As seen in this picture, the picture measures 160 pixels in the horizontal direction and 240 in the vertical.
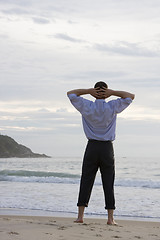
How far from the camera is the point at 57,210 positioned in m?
8.17

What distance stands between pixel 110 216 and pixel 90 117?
125 cm

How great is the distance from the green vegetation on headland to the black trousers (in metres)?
71.7

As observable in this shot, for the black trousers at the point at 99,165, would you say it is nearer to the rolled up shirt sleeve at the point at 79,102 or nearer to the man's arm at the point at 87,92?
the rolled up shirt sleeve at the point at 79,102

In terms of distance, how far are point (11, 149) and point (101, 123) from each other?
264ft

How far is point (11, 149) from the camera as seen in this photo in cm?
8381

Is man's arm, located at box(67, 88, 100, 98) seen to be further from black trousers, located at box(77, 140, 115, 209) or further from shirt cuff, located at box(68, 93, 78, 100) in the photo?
black trousers, located at box(77, 140, 115, 209)

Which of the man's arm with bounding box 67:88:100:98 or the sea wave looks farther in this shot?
the sea wave

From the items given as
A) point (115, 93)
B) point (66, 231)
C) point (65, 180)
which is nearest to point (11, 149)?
point (65, 180)

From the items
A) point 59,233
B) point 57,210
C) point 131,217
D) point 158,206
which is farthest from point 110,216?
point 158,206

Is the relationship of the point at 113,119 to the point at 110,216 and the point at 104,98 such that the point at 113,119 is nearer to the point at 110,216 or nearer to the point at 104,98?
the point at 104,98

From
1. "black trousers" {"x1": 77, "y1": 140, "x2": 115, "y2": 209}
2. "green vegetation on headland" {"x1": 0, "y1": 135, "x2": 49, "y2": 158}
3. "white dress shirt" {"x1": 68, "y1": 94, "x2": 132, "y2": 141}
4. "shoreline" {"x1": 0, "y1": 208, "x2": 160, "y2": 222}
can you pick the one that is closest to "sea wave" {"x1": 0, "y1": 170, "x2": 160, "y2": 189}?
"shoreline" {"x1": 0, "y1": 208, "x2": 160, "y2": 222}

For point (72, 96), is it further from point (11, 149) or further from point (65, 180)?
point (11, 149)

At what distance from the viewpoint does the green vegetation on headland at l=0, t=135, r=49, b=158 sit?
7829 cm

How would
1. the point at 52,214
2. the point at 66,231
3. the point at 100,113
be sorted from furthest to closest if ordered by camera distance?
Answer: 1. the point at 52,214
2. the point at 100,113
3. the point at 66,231
